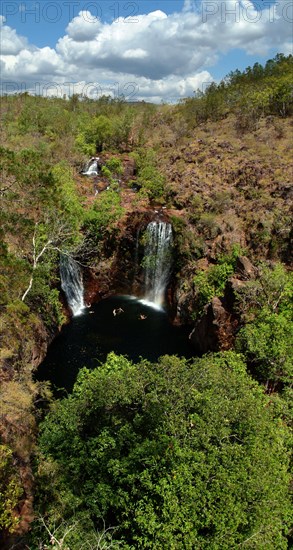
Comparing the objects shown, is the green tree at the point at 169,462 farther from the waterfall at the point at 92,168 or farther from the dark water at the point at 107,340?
the waterfall at the point at 92,168

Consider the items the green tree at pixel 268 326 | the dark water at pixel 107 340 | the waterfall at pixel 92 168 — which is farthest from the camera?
the waterfall at pixel 92 168

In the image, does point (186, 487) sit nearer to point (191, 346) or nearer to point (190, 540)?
point (190, 540)

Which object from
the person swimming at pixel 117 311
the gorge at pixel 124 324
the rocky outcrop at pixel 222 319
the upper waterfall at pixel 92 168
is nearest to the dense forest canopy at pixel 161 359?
the rocky outcrop at pixel 222 319

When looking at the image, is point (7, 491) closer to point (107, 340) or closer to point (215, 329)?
point (107, 340)

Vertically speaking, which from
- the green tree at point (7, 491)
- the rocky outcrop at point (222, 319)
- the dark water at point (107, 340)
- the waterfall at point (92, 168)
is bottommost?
the dark water at point (107, 340)

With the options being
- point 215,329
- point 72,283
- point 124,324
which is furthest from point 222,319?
point 72,283

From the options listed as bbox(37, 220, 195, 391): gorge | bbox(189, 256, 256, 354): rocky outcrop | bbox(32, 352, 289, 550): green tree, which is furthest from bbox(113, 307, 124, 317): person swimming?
bbox(32, 352, 289, 550): green tree
